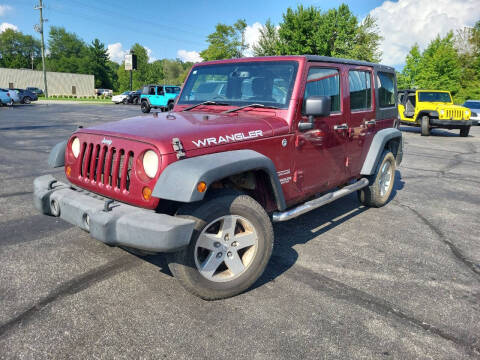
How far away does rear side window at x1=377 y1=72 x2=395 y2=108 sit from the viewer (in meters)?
5.24

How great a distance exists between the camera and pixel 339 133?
423 cm

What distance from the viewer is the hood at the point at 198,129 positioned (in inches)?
109

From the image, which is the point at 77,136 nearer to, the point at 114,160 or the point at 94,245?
the point at 114,160

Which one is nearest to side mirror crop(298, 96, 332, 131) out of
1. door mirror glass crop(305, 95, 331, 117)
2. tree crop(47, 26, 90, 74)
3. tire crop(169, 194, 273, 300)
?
door mirror glass crop(305, 95, 331, 117)

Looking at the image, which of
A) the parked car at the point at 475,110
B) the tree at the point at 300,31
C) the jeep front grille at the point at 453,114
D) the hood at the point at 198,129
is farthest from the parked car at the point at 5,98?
the parked car at the point at 475,110

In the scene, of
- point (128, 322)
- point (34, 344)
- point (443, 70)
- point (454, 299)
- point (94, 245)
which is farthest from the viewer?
point (443, 70)

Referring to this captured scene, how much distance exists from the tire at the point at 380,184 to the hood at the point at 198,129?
234 centimetres

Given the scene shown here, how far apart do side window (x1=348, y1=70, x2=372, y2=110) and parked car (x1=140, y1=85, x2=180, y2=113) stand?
24.2 meters

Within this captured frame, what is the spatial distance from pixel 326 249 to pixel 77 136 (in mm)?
2708

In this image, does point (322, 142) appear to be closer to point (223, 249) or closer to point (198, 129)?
point (198, 129)

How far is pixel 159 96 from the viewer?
2803cm

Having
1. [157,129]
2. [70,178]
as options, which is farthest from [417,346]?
[70,178]

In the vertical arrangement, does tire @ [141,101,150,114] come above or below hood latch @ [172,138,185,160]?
above

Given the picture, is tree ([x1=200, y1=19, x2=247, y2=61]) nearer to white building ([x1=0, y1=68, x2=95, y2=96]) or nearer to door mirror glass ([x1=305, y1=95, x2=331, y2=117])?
white building ([x1=0, y1=68, x2=95, y2=96])
